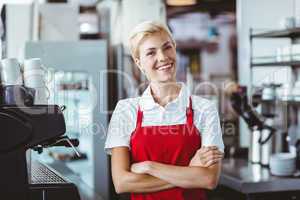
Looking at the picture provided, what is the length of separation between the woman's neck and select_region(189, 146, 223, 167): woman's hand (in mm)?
241

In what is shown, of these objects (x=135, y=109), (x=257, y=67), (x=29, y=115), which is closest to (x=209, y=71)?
(x=257, y=67)

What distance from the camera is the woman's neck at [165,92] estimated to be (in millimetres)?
1898

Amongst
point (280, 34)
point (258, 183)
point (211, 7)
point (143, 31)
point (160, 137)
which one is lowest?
point (258, 183)

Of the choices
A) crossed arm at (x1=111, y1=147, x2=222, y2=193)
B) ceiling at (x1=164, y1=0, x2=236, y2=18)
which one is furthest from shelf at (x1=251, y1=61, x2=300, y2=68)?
ceiling at (x1=164, y1=0, x2=236, y2=18)

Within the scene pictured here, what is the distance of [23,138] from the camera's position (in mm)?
1525

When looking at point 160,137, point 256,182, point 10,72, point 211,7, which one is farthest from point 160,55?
point 211,7

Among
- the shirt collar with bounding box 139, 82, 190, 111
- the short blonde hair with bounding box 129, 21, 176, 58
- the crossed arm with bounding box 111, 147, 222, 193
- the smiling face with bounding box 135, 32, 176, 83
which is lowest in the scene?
the crossed arm with bounding box 111, 147, 222, 193

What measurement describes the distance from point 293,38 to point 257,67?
34 cm

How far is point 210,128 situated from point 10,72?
736mm

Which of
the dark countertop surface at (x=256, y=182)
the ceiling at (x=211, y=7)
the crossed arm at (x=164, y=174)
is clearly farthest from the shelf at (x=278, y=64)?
the ceiling at (x=211, y=7)

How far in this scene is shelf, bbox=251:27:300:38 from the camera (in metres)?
3.03

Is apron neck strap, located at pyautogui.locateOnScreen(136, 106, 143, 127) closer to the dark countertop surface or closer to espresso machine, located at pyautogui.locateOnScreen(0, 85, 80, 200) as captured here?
espresso machine, located at pyautogui.locateOnScreen(0, 85, 80, 200)

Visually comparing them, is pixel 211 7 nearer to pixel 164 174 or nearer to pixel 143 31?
pixel 143 31

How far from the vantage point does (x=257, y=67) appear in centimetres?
354
